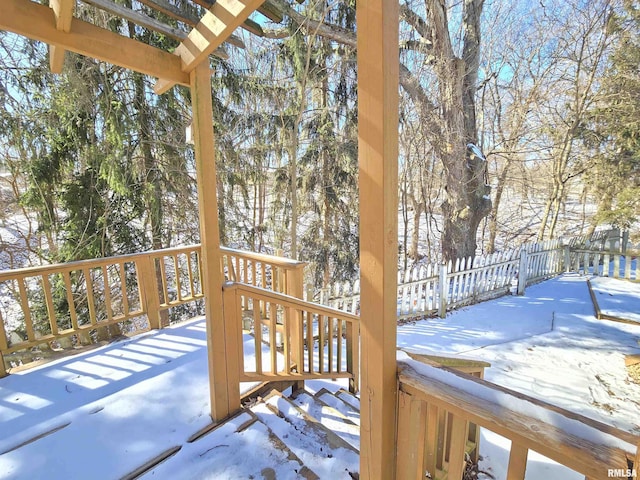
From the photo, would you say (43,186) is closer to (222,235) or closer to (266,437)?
(222,235)

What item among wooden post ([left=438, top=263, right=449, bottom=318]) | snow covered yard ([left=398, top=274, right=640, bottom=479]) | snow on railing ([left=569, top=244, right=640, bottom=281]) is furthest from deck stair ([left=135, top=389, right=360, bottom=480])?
snow on railing ([left=569, top=244, right=640, bottom=281])

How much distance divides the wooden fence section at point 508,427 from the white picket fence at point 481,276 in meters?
3.84

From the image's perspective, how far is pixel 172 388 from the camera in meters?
2.50

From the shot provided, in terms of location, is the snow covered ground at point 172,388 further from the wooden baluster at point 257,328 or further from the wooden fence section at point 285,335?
the wooden baluster at point 257,328

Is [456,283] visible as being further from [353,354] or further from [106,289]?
[106,289]

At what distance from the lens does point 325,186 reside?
7094 millimetres

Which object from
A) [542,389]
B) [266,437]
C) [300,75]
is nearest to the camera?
[266,437]

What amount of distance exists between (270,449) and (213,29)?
99.5 inches

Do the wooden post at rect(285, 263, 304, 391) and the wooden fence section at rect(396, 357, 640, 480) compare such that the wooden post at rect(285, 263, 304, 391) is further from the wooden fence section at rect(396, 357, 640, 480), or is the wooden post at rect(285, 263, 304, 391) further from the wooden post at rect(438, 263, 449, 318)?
the wooden post at rect(438, 263, 449, 318)

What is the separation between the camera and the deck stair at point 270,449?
66.2 inches

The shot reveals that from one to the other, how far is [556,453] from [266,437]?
171 centimetres

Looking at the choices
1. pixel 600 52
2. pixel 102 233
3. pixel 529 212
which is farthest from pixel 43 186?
pixel 529 212

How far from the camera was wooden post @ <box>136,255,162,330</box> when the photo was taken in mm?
3471

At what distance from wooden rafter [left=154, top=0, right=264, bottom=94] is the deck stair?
2.44 metres
